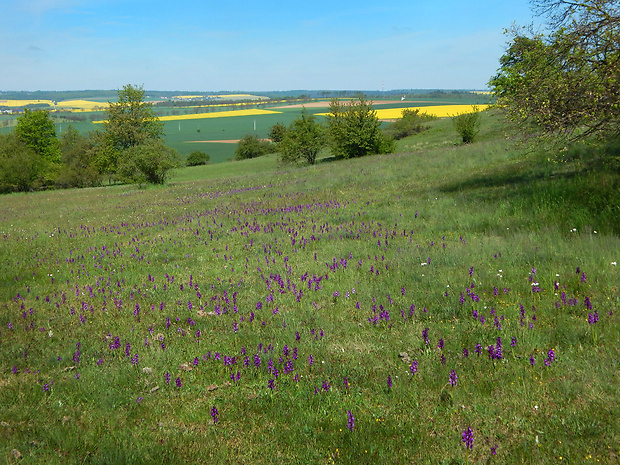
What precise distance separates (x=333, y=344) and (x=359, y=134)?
161 ft

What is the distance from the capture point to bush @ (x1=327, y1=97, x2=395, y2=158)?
52.4 m

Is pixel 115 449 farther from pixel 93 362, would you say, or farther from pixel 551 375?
pixel 551 375

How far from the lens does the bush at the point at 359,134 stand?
5241 cm

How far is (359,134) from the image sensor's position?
52312 millimetres

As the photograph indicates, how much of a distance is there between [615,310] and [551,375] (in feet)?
6.11

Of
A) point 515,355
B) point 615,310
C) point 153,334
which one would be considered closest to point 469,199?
point 615,310

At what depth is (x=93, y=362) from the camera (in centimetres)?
556

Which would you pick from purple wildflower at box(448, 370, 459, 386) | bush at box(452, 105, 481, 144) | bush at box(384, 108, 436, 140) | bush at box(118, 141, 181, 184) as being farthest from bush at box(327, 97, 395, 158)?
purple wildflower at box(448, 370, 459, 386)

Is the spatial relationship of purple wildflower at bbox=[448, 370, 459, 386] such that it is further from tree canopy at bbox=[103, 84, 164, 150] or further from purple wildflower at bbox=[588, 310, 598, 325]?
tree canopy at bbox=[103, 84, 164, 150]

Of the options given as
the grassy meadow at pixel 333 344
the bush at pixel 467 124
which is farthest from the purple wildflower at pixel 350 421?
the bush at pixel 467 124

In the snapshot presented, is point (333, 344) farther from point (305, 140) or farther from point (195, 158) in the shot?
point (195, 158)

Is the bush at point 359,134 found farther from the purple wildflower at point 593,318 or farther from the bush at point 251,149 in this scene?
the bush at point 251,149

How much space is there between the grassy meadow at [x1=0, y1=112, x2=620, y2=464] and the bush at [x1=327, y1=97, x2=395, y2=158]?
138 feet

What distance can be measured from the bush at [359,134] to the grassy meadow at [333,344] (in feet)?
138
